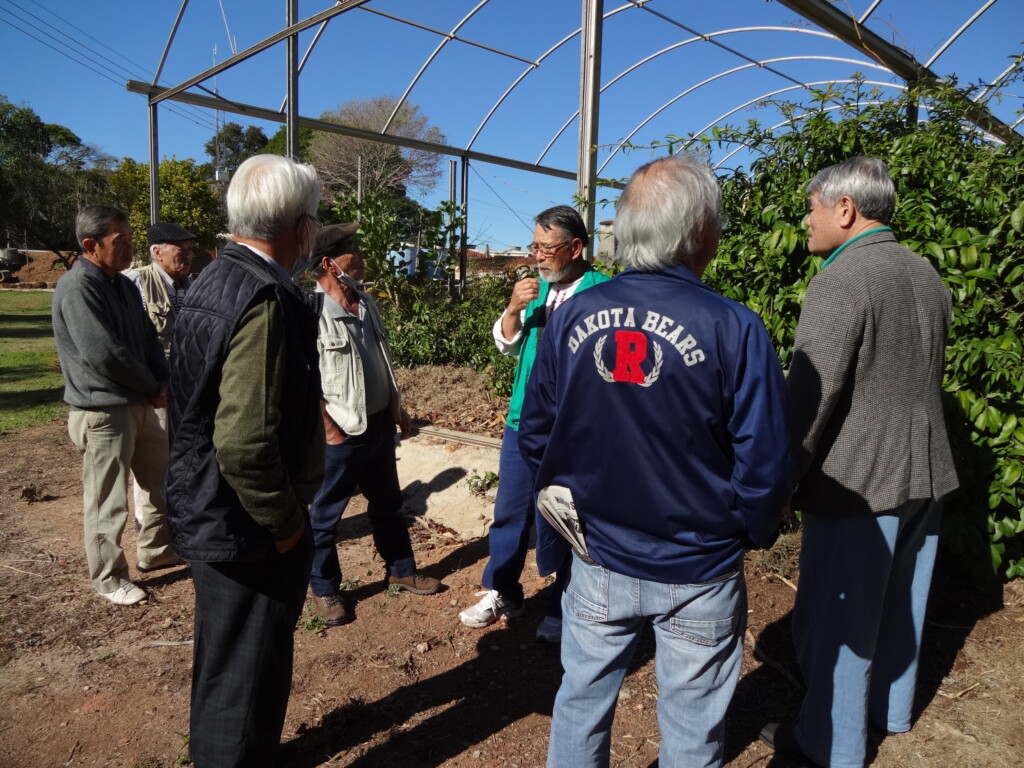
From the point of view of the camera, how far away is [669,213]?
69.9 inches

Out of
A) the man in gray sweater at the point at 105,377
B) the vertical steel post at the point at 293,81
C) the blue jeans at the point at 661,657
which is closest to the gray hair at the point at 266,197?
the blue jeans at the point at 661,657

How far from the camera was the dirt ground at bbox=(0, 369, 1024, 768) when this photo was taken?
2.76 meters

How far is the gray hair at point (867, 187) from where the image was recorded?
93.3 inches

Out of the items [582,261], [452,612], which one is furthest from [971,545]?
[452,612]

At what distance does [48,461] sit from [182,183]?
21538 mm

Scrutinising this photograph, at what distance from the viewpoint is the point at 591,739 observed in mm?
1973

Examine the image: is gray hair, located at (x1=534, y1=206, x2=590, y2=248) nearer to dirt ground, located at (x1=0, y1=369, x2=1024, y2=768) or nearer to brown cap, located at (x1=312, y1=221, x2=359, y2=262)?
brown cap, located at (x1=312, y1=221, x2=359, y2=262)

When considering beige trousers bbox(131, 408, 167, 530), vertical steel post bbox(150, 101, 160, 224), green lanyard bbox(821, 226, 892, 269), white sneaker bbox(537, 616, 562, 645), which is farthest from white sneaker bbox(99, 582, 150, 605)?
vertical steel post bbox(150, 101, 160, 224)

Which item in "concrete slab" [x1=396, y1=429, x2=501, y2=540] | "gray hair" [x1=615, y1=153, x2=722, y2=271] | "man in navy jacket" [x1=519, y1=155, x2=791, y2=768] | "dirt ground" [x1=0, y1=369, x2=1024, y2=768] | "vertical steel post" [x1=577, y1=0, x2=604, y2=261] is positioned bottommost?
"dirt ground" [x1=0, y1=369, x2=1024, y2=768]

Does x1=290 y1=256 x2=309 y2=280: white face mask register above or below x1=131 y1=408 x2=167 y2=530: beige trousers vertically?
above

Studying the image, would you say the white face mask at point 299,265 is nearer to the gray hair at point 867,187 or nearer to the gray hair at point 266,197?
the gray hair at point 266,197

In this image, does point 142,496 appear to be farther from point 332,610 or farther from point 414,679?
point 414,679

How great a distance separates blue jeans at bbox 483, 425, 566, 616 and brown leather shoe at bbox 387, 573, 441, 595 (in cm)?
49

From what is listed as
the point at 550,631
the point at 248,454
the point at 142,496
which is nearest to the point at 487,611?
the point at 550,631
